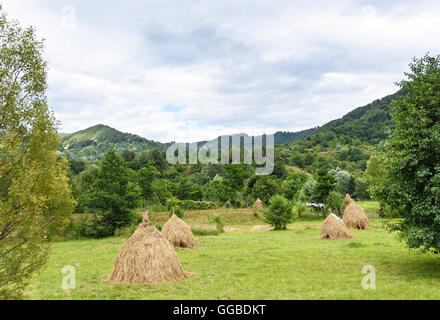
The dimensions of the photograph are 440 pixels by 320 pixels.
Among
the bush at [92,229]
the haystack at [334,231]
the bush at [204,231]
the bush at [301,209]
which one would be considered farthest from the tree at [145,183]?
the haystack at [334,231]

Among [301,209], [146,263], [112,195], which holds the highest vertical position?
[112,195]

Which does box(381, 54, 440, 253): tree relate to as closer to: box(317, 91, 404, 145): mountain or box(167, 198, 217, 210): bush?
box(167, 198, 217, 210): bush

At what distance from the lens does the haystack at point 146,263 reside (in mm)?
9671

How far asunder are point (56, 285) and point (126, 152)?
296 feet

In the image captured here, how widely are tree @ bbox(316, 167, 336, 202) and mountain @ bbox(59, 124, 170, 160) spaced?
114 metres

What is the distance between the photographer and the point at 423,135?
29.6 ft

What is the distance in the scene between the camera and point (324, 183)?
37.0 meters

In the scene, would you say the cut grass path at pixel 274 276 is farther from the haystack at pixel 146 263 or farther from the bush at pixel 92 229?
the bush at pixel 92 229

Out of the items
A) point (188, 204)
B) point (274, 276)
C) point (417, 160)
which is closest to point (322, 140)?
point (188, 204)

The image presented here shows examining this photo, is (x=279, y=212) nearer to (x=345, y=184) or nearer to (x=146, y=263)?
(x=146, y=263)

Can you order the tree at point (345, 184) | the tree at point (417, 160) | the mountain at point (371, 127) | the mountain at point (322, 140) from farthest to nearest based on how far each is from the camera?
1. the mountain at point (371, 127)
2. the mountain at point (322, 140)
3. the tree at point (345, 184)
4. the tree at point (417, 160)

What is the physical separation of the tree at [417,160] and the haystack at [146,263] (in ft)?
25.3

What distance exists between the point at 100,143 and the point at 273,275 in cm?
17038
